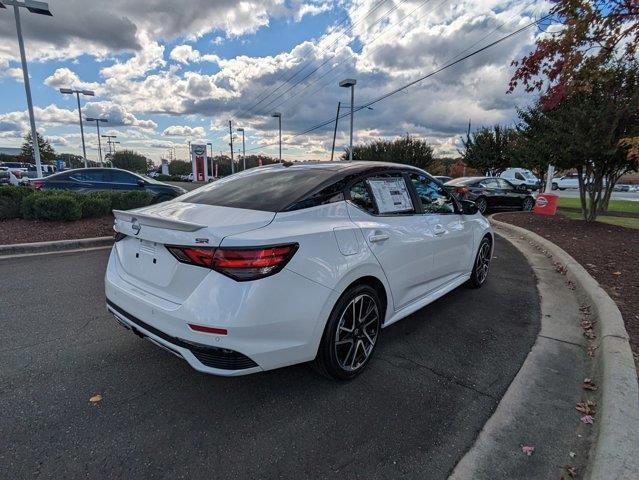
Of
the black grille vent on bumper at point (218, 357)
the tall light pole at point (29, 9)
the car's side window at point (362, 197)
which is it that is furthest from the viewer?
the tall light pole at point (29, 9)

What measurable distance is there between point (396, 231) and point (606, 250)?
20.9 ft

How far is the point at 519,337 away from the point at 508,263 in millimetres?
Result: 3272

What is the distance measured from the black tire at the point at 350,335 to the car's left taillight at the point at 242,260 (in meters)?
0.65

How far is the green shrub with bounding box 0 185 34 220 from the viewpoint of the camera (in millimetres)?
→ 8157

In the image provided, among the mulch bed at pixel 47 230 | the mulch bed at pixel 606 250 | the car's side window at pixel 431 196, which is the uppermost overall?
the car's side window at pixel 431 196

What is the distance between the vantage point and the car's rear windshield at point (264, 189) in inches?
110

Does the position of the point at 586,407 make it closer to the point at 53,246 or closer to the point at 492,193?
the point at 53,246

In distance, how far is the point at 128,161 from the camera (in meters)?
104

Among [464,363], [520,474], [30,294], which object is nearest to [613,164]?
[464,363]

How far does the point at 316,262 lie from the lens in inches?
96.0

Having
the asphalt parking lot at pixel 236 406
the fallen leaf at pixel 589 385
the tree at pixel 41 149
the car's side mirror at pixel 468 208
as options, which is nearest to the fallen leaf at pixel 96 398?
the asphalt parking lot at pixel 236 406

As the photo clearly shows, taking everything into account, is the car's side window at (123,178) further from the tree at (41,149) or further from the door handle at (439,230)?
the tree at (41,149)

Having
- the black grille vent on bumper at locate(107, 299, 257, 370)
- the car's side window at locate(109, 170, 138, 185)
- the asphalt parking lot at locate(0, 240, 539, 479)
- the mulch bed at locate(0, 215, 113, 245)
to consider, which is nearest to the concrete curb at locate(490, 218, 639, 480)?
the asphalt parking lot at locate(0, 240, 539, 479)

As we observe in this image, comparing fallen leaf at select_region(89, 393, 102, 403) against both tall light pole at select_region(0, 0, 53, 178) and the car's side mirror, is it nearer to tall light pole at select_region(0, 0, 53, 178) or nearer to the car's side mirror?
the car's side mirror
